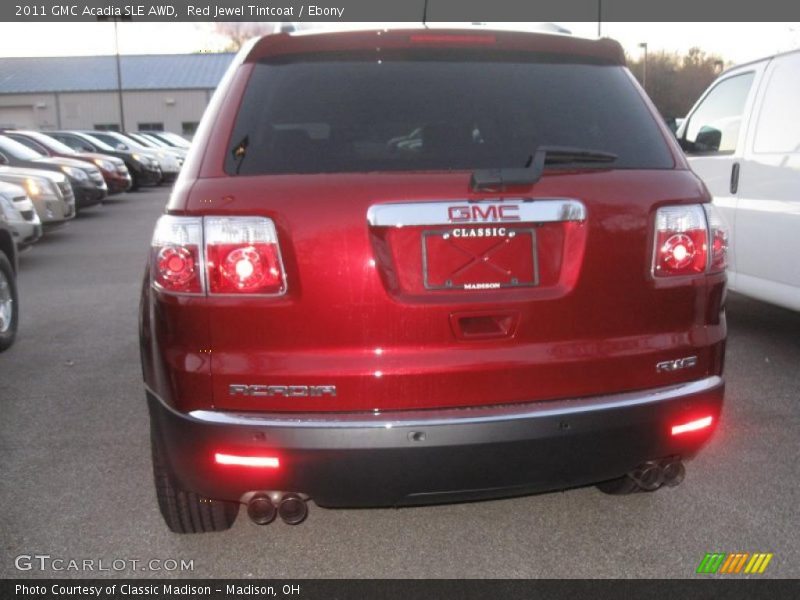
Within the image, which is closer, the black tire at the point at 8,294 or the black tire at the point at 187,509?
the black tire at the point at 187,509

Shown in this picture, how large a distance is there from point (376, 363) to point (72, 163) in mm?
15270

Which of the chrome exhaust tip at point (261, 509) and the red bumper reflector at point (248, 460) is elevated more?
the red bumper reflector at point (248, 460)

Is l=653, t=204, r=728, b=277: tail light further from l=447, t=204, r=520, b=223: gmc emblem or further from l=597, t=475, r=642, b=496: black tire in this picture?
l=597, t=475, r=642, b=496: black tire

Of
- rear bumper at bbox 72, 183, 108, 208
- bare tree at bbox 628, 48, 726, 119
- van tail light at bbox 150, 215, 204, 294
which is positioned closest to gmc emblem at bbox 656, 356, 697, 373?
van tail light at bbox 150, 215, 204, 294

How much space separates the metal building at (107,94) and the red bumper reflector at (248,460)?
2376 inches

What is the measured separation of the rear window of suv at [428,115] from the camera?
2717 mm

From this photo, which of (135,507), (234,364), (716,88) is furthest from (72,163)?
(234,364)

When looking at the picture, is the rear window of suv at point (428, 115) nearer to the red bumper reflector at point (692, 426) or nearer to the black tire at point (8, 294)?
the red bumper reflector at point (692, 426)

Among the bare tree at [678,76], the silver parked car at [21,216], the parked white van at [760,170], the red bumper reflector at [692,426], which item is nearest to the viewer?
the red bumper reflector at [692,426]

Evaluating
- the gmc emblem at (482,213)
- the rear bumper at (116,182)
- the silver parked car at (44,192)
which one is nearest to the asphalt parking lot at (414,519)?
the gmc emblem at (482,213)

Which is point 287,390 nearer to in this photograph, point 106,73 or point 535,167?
point 535,167

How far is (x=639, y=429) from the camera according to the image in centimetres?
275

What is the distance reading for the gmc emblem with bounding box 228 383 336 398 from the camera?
256cm

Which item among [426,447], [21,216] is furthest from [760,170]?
[21,216]
